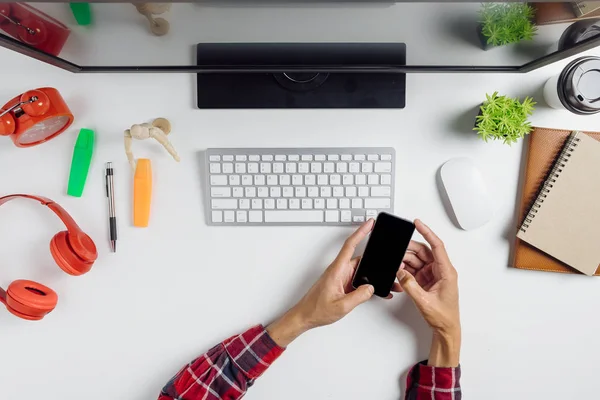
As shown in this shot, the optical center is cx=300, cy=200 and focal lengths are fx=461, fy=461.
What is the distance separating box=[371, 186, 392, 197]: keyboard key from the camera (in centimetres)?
84

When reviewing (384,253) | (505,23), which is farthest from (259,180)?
(505,23)

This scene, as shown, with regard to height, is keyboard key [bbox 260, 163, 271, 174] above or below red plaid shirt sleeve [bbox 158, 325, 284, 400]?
above

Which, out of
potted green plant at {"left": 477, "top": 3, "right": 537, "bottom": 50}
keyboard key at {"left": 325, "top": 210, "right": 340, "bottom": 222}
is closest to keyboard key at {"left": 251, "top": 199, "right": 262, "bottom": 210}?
keyboard key at {"left": 325, "top": 210, "right": 340, "bottom": 222}

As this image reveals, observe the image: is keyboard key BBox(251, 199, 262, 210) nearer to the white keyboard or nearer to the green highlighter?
the white keyboard

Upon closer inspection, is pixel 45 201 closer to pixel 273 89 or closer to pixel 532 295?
pixel 273 89

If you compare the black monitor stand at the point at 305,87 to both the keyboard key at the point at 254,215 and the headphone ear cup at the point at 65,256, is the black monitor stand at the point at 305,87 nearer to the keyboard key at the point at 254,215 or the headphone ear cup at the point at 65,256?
the keyboard key at the point at 254,215

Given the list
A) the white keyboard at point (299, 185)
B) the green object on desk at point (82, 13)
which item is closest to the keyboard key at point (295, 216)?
the white keyboard at point (299, 185)

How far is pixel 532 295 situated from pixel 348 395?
40 centimetres

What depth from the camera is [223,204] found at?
2.80 ft

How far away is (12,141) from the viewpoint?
851mm

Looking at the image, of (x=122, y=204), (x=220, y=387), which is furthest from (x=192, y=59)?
(x=220, y=387)

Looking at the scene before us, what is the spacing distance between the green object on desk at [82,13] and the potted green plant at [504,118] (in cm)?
62

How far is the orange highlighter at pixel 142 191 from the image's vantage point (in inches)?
33.2

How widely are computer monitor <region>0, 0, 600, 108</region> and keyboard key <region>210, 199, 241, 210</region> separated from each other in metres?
0.17
